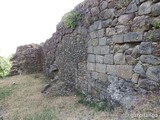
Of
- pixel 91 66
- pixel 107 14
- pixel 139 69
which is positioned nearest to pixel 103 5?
pixel 107 14

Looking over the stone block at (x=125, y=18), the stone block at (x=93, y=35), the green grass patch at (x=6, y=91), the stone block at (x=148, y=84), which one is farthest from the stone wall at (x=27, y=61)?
the stone block at (x=148, y=84)

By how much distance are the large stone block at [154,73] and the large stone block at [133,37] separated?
0.61 metres

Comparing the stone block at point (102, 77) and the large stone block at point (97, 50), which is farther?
the large stone block at point (97, 50)

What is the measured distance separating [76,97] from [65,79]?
172cm

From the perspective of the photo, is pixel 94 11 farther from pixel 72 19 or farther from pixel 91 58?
pixel 72 19

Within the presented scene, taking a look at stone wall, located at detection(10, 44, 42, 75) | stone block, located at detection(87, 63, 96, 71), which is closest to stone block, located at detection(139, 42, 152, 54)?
stone block, located at detection(87, 63, 96, 71)

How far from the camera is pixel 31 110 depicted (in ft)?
19.5

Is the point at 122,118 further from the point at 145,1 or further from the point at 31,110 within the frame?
the point at 31,110

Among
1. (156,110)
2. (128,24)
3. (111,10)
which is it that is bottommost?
(156,110)

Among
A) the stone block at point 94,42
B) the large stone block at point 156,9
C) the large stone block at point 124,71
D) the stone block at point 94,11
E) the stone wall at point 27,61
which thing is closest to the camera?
the large stone block at point 156,9

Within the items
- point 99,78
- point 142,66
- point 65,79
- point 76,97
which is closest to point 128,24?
point 142,66

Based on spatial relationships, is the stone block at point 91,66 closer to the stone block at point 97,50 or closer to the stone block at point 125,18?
the stone block at point 97,50

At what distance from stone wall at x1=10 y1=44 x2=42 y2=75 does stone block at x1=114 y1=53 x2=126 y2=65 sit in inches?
320

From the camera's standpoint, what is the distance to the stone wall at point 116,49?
13.1 ft
